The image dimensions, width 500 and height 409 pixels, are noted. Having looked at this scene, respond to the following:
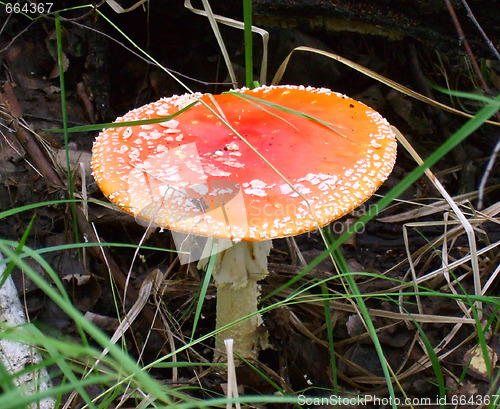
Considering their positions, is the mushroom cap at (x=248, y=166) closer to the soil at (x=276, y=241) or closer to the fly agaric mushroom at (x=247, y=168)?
the fly agaric mushroom at (x=247, y=168)

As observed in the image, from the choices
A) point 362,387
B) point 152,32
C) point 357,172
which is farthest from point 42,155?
point 362,387

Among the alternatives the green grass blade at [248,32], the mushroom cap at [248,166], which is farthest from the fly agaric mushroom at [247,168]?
the green grass blade at [248,32]

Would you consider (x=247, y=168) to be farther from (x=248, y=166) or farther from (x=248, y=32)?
(x=248, y=32)

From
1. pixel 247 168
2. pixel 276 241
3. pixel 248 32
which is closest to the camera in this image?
pixel 247 168

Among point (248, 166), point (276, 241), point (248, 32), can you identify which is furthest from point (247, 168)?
point (276, 241)

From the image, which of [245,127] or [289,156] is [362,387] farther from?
[245,127]

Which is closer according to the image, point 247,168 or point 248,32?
point 247,168
